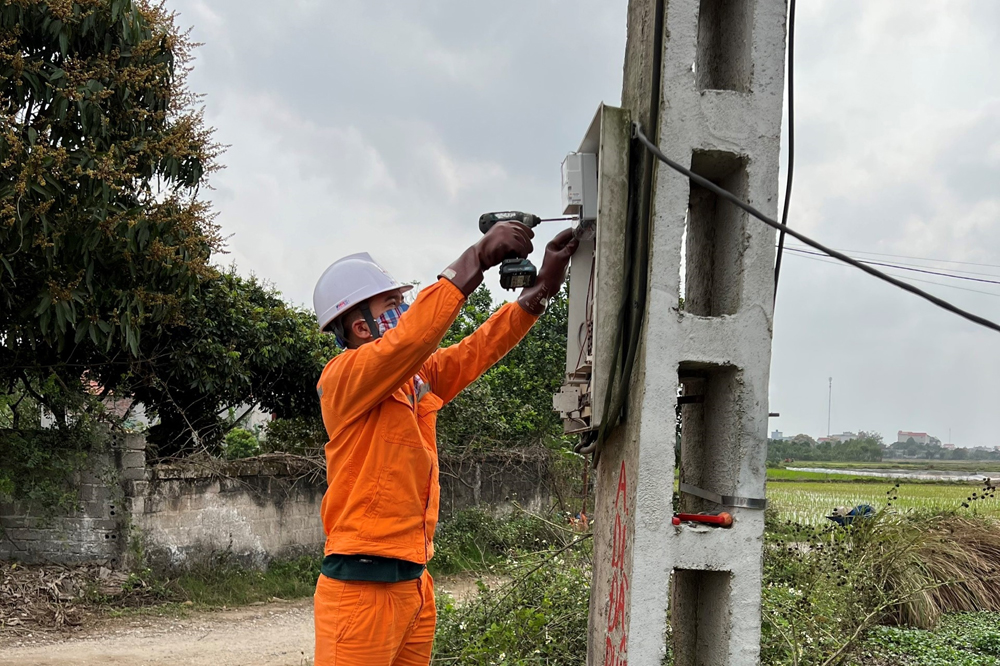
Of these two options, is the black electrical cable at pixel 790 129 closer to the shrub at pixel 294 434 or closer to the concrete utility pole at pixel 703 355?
the concrete utility pole at pixel 703 355

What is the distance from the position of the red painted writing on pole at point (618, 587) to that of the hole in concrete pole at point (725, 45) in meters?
1.20

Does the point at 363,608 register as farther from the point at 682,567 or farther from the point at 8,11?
the point at 8,11

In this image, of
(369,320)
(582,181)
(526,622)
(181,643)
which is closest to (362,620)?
(369,320)

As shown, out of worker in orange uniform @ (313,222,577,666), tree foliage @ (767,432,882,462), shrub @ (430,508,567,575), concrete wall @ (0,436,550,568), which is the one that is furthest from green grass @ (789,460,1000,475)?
worker in orange uniform @ (313,222,577,666)

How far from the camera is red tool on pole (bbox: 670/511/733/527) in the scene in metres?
2.36

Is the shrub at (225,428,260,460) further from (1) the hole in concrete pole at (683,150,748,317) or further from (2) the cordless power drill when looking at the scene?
(1) the hole in concrete pole at (683,150,748,317)

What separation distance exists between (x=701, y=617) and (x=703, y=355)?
80 cm

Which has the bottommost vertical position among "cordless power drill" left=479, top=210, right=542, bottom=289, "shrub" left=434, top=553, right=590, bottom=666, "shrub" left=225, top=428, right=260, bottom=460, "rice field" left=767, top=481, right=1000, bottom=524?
"shrub" left=434, top=553, right=590, bottom=666

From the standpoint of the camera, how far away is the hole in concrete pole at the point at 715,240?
2467 mm

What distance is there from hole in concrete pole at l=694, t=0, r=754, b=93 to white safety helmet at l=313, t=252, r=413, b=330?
1.36 meters

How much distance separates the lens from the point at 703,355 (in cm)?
237

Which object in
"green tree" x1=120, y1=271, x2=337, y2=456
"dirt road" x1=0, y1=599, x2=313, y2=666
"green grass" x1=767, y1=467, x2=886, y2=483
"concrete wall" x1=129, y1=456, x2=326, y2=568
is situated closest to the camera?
"dirt road" x1=0, y1=599, x2=313, y2=666

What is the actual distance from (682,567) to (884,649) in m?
4.29

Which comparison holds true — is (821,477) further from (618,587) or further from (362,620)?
(618,587)
